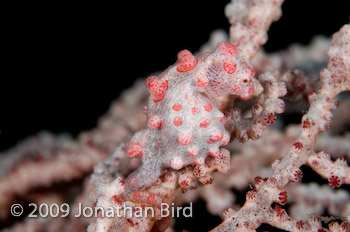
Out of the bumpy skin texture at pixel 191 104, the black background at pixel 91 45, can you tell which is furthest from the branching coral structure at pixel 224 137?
the black background at pixel 91 45

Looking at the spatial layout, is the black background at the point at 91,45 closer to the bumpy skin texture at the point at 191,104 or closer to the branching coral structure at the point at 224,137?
the branching coral structure at the point at 224,137

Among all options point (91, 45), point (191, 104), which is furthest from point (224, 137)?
point (91, 45)

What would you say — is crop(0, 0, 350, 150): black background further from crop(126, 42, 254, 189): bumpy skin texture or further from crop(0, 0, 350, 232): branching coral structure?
crop(126, 42, 254, 189): bumpy skin texture

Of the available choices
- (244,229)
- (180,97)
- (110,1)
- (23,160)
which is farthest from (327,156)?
(110,1)

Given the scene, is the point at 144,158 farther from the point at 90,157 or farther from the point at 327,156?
the point at 90,157

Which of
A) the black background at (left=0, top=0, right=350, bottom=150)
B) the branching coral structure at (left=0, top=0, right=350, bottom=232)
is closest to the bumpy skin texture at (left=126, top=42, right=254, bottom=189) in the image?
the branching coral structure at (left=0, top=0, right=350, bottom=232)

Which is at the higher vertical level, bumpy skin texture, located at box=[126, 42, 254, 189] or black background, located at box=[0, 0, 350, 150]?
black background, located at box=[0, 0, 350, 150]

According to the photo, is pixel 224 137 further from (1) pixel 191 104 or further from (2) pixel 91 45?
(2) pixel 91 45
